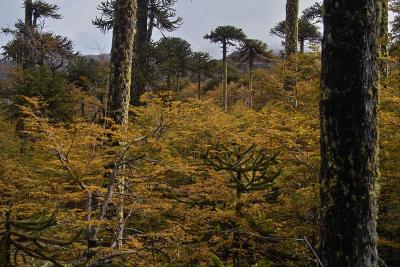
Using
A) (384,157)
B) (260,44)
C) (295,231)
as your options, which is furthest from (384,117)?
(260,44)

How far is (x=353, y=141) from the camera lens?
2.86 meters

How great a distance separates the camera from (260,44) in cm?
2622

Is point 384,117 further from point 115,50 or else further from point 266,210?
point 115,50

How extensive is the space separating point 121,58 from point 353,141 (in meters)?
5.58

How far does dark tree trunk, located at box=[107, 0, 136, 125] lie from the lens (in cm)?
740

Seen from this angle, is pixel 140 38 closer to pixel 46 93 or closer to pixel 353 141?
pixel 46 93

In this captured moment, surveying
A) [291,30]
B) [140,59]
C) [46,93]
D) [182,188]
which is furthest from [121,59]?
[140,59]

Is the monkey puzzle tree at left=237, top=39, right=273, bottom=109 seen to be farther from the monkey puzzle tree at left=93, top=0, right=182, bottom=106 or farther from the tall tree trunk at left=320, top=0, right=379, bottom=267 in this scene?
the tall tree trunk at left=320, top=0, right=379, bottom=267

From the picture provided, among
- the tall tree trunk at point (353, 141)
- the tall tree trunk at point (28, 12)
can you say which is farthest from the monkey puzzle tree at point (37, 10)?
the tall tree trunk at point (353, 141)

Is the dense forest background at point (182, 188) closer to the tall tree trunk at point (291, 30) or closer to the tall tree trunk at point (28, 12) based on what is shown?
the tall tree trunk at point (291, 30)

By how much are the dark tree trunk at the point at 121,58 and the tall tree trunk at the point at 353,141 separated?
5.10m

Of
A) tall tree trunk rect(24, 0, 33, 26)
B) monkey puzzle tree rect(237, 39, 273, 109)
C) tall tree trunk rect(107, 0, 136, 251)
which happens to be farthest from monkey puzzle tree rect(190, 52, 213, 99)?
tall tree trunk rect(107, 0, 136, 251)

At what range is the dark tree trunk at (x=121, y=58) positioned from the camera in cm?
740

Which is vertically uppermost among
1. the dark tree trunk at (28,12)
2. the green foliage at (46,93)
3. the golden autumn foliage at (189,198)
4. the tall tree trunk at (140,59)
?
the dark tree trunk at (28,12)
